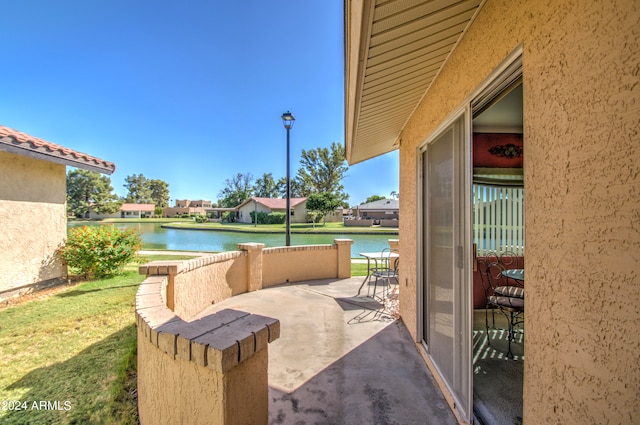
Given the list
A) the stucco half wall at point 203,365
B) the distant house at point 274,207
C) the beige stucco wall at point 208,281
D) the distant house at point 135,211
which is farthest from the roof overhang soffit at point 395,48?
the distant house at point 135,211

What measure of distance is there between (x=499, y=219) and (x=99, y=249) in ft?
30.1

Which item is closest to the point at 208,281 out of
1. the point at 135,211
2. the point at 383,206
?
the point at 383,206

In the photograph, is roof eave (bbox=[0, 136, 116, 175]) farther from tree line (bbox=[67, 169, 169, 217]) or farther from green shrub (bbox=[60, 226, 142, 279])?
tree line (bbox=[67, 169, 169, 217])

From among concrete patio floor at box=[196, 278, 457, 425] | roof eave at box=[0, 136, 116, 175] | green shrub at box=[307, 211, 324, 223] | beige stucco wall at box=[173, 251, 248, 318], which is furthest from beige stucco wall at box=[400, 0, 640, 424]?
green shrub at box=[307, 211, 324, 223]

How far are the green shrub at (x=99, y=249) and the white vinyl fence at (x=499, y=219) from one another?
8.63 m

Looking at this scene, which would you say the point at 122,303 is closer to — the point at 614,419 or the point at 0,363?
the point at 0,363

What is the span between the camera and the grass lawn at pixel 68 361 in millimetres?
2678

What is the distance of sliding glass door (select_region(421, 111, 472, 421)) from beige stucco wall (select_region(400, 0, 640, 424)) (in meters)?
0.80

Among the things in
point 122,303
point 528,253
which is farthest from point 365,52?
point 122,303

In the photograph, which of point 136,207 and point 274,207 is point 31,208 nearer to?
point 274,207

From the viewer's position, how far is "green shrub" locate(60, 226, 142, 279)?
684 centimetres

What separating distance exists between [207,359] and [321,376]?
210 cm

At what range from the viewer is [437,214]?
119 inches

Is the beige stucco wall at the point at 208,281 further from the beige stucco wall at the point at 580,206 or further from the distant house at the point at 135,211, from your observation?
the distant house at the point at 135,211
